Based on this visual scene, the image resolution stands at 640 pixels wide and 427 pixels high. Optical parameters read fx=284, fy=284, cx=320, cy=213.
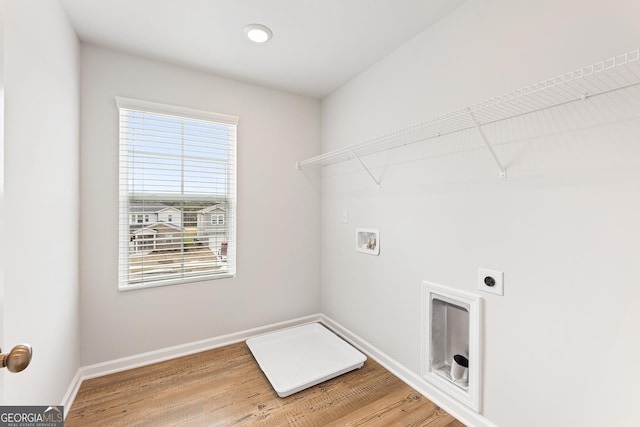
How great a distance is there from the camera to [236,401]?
1813 millimetres

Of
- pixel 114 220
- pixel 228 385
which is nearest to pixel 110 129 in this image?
pixel 114 220

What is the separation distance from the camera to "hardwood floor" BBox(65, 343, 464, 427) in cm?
165

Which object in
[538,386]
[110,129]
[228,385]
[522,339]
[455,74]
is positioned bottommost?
[228,385]

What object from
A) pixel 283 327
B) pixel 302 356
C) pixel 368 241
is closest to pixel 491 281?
pixel 368 241

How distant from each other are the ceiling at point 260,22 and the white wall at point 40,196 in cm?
30

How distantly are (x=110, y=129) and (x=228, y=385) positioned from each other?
6.65 feet

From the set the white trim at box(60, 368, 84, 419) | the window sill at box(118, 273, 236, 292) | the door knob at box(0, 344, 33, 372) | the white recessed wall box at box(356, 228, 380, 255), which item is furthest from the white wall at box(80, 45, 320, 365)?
the door knob at box(0, 344, 33, 372)

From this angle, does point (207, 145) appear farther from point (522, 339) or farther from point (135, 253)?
point (522, 339)

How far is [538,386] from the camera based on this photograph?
1.33 meters

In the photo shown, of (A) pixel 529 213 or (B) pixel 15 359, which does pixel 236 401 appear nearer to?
(B) pixel 15 359

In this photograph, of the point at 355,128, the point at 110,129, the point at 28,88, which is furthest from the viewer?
the point at 355,128

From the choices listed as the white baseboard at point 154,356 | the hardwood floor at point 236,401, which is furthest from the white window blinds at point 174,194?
the hardwood floor at point 236,401

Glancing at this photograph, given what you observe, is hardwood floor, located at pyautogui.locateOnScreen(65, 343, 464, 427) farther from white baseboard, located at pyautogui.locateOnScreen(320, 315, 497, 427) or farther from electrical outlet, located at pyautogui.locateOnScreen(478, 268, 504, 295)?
electrical outlet, located at pyautogui.locateOnScreen(478, 268, 504, 295)

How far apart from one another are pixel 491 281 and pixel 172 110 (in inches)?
99.1
